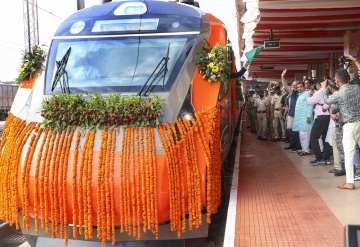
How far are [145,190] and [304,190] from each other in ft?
13.1

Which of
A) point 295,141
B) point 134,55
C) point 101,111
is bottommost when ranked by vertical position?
point 295,141

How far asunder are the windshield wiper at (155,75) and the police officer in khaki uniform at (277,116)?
10.0 meters

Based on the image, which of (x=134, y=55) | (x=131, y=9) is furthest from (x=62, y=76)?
(x=131, y=9)

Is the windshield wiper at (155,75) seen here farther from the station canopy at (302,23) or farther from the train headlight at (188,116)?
the station canopy at (302,23)

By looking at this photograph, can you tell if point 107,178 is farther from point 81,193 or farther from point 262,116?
point 262,116

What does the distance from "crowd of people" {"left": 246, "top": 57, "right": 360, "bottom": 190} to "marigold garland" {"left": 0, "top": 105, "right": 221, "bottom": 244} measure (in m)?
1.81

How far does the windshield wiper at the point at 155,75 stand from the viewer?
18.5 ft

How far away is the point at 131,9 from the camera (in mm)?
6270

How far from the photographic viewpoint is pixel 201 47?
Result: 19.9 ft

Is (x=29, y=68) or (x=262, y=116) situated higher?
(x=29, y=68)

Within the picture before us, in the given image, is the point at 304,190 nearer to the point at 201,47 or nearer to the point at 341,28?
the point at 201,47

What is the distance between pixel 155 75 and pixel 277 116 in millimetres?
10552

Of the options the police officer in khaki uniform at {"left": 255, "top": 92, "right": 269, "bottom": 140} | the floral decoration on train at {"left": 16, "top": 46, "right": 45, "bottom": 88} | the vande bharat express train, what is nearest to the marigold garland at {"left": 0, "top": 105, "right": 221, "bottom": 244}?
the vande bharat express train

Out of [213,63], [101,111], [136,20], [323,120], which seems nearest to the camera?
[101,111]
